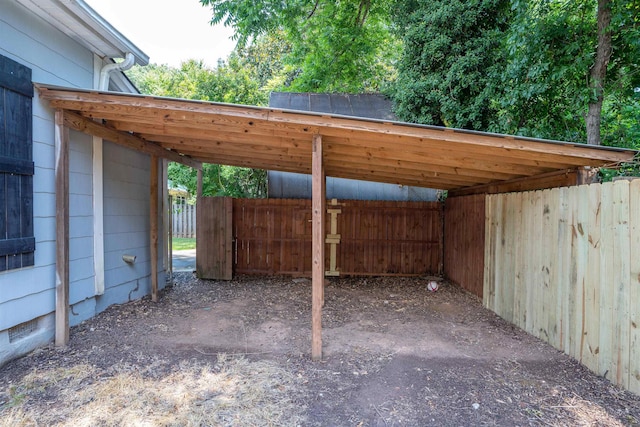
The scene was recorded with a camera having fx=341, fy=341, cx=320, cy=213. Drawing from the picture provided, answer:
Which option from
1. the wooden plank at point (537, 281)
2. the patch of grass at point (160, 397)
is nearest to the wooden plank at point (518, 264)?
the wooden plank at point (537, 281)

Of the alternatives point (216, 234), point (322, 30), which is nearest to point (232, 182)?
point (216, 234)

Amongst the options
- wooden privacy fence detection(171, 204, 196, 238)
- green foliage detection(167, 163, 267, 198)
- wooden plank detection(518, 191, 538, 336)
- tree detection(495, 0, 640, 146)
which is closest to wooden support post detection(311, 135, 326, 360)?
wooden plank detection(518, 191, 538, 336)

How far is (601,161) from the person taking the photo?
11.1ft

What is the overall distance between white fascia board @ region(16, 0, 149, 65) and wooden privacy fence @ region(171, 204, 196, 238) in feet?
39.7

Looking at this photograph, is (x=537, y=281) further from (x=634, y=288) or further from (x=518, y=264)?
(x=634, y=288)

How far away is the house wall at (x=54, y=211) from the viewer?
3186 mm

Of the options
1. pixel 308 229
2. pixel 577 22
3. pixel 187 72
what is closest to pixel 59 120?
pixel 308 229

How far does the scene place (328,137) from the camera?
145 inches

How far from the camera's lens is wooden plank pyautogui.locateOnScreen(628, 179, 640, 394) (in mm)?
2547

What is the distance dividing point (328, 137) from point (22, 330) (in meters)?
3.56

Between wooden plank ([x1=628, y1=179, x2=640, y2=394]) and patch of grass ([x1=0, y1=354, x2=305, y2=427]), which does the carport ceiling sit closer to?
wooden plank ([x1=628, y1=179, x2=640, y2=394])

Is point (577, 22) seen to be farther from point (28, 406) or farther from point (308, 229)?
point (28, 406)

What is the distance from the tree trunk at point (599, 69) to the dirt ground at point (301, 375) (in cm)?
293

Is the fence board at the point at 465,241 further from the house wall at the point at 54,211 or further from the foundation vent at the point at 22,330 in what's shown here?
the foundation vent at the point at 22,330
